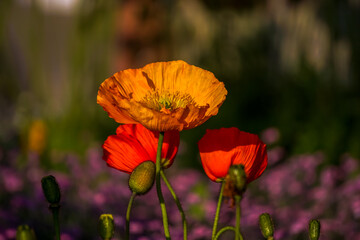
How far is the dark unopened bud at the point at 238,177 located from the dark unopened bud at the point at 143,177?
14 cm

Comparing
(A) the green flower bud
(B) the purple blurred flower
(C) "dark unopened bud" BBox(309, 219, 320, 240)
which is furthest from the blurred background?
(A) the green flower bud

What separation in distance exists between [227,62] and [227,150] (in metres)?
3.54

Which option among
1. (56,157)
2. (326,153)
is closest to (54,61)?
(56,157)

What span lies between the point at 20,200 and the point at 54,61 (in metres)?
4.58

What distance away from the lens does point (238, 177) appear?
2.55 ft

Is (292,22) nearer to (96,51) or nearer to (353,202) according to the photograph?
(96,51)

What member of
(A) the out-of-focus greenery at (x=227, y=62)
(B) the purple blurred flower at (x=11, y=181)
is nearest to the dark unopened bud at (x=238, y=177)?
(B) the purple blurred flower at (x=11, y=181)

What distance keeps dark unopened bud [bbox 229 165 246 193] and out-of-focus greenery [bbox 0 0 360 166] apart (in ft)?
7.57

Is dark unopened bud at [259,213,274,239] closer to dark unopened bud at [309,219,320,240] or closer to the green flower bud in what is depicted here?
dark unopened bud at [309,219,320,240]

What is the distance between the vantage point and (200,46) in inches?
188

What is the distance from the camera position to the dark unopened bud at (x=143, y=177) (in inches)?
34.2

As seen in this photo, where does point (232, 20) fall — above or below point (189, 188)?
above

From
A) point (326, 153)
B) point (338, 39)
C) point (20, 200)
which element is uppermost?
point (338, 39)

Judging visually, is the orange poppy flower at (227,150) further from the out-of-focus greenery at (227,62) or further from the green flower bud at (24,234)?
the out-of-focus greenery at (227,62)
